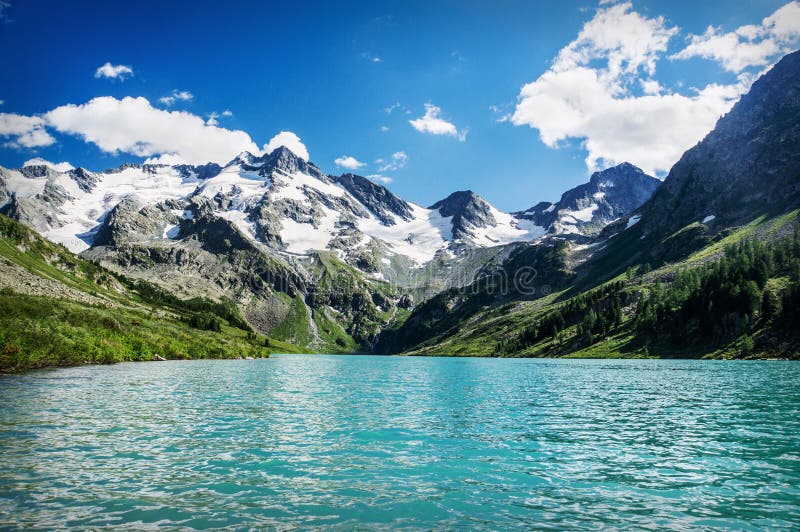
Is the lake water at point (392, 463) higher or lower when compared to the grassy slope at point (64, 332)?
lower

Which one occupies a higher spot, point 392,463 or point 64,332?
point 64,332

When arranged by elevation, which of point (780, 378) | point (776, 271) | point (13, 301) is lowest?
point (780, 378)

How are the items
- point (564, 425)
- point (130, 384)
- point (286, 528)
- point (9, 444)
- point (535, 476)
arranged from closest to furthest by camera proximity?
→ point (286, 528), point (535, 476), point (9, 444), point (564, 425), point (130, 384)

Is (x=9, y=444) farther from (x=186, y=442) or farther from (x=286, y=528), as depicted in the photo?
(x=286, y=528)

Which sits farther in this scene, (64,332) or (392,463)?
(64,332)

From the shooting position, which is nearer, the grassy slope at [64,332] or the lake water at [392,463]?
the lake water at [392,463]

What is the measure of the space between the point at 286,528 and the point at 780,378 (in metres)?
81.3

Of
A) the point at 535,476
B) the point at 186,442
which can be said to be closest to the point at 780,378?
the point at 535,476

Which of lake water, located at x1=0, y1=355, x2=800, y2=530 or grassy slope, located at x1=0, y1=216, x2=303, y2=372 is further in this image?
grassy slope, located at x1=0, y1=216, x2=303, y2=372

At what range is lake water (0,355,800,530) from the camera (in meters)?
16.3

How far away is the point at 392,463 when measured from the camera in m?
24.2

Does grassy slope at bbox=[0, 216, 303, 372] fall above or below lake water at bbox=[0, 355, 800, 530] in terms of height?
above

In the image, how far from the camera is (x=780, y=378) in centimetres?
6906

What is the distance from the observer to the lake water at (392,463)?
16.3m
